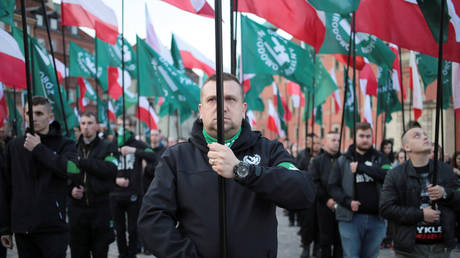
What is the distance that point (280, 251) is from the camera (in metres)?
8.34

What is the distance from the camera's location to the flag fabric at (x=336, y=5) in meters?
4.71

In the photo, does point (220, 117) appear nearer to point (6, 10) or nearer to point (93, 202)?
point (93, 202)

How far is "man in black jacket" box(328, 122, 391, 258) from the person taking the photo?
5535 mm

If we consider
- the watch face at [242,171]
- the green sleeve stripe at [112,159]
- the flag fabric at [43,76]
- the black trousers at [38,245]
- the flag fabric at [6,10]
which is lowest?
the black trousers at [38,245]

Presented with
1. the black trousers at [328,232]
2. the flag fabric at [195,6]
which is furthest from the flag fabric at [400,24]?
the black trousers at [328,232]

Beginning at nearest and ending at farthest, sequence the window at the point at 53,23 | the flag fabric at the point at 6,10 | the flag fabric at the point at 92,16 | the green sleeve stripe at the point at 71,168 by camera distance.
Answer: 1. the green sleeve stripe at the point at 71,168
2. the flag fabric at the point at 6,10
3. the flag fabric at the point at 92,16
4. the window at the point at 53,23

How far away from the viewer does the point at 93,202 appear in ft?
18.3

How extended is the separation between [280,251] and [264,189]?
641 cm

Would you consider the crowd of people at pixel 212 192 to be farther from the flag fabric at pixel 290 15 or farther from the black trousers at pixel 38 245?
the flag fabric at pixel 290 15

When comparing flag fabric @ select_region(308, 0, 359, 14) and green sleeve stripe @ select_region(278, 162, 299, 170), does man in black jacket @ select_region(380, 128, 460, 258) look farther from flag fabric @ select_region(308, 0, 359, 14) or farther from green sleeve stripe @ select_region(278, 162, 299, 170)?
green sleeve stripe @ select_region(278, 162, 299, 170)

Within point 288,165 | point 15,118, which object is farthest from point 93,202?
point 15,118

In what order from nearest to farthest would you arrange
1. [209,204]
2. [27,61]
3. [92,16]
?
1. [209,204]
2. [27,61]
3. [92,16]

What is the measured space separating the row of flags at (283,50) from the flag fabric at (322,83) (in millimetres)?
24

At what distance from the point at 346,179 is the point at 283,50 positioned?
10.3 feet
